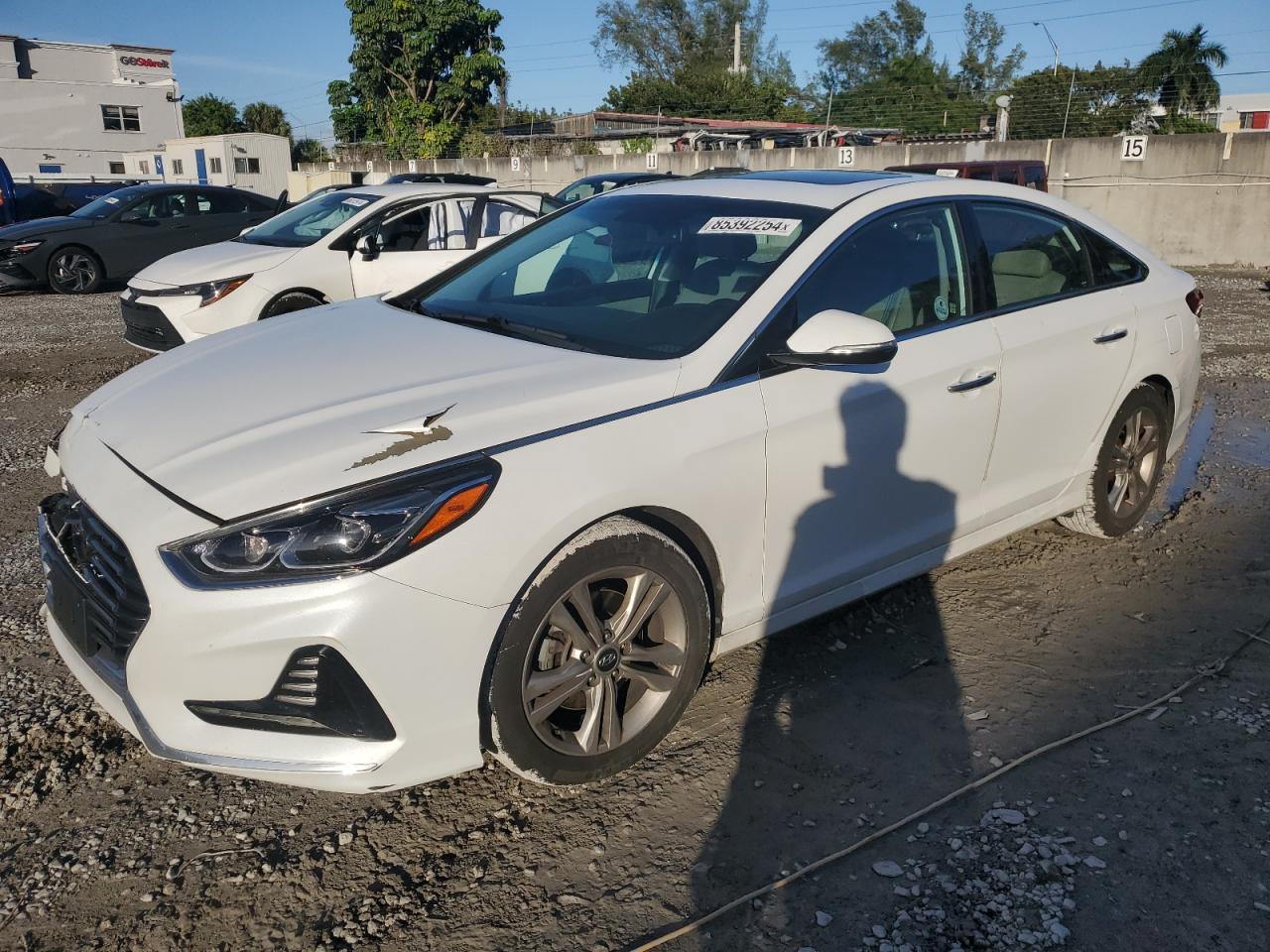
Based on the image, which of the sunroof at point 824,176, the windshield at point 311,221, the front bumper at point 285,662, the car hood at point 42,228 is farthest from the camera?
the car hood at point 42,228

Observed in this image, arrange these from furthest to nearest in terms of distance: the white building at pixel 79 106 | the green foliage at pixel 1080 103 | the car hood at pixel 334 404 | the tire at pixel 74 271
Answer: the white building at pixel 79 106 → the green foliage at pixel 1080 103 → the tire at pixel 74 271 → the car hood at pixel 334 404

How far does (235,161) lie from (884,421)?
42021 mm

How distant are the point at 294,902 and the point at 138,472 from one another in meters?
1.15

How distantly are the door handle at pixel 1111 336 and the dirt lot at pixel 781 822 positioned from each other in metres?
1.15

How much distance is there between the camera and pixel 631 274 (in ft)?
11.9

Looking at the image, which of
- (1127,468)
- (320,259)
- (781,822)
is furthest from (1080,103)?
(781,822)

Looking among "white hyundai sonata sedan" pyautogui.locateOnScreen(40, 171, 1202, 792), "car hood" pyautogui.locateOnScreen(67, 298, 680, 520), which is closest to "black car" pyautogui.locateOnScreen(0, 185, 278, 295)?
"white hyundai sonata sedan" pyautogui.locateOnScreen(40, 171, 1202, 792)

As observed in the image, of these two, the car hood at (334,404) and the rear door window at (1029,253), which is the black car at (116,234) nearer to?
the car hood at (334,404)

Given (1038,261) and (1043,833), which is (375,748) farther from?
(1038,261)

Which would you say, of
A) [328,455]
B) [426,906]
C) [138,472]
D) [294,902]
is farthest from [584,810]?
[138,472]

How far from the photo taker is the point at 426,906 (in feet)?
8.00

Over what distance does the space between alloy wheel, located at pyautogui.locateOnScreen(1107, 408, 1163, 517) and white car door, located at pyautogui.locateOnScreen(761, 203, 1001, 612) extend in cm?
113

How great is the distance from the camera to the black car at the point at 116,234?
13.2m

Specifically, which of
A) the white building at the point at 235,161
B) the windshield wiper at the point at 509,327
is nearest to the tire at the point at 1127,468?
the windshield wiper at the point at 509,327
